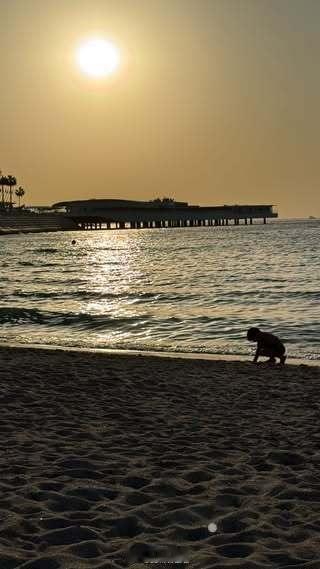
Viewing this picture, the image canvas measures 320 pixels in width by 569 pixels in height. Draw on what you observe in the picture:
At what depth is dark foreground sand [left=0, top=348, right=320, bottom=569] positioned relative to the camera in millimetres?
4496

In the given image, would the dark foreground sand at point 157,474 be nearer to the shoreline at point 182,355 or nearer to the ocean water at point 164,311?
the shoreline at point 182,355

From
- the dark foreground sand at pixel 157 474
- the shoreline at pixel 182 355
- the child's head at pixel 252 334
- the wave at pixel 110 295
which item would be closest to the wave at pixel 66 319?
the shoreline at pixel 182 355

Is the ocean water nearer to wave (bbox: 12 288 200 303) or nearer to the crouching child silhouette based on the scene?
wave (bbox: 12 288 200 303)

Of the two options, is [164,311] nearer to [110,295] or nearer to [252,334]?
[110,295]

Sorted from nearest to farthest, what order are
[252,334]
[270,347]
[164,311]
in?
1. [252,334]
2. [270,347]
3. [164,311]

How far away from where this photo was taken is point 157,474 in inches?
243

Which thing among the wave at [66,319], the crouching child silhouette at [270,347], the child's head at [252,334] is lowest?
the wave at [66,319]

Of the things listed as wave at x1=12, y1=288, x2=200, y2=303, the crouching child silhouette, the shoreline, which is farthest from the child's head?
wave at x1=12, y1=288, x2=200, y2=303

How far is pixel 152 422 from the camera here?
8.34 m

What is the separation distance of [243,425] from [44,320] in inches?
635

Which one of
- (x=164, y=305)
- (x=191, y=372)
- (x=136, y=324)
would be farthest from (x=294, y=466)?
(x=164, y=305)

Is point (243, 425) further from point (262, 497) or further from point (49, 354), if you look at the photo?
point (49, 354)

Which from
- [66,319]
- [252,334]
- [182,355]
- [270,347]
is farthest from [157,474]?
[66,319]

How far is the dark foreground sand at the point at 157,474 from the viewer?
4496mm
